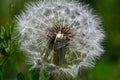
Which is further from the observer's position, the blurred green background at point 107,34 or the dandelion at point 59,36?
the blurred green background at point 107,34

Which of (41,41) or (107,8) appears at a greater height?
(107,8)

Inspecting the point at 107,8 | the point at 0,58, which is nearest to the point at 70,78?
the point at 0,58

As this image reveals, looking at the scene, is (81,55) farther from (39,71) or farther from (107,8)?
(107,8)

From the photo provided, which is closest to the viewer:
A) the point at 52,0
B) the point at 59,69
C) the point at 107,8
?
the point at 59,69

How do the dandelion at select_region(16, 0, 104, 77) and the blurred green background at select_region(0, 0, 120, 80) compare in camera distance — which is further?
the blurred green background at select_region(0, 0, 120, 80)
